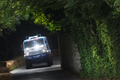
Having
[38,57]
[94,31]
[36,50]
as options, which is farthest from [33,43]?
[94,31]

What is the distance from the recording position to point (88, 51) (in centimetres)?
1393

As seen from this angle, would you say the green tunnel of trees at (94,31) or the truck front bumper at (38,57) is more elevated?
the green tunnel of trees at (94,31)

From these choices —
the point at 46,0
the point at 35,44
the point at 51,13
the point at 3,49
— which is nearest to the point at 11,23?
the point at 35,44

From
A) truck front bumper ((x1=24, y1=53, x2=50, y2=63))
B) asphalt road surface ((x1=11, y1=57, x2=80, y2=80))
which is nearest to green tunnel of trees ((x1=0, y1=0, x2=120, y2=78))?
asphalt road surface ((x1=11, y1=57, x2=80, y2=80))

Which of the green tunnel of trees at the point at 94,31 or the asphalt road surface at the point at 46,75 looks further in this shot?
the asphalt road surface at the point at 46,75

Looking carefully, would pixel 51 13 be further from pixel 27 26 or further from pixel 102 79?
pixel 27 26

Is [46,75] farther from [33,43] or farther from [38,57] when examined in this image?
[33,43]

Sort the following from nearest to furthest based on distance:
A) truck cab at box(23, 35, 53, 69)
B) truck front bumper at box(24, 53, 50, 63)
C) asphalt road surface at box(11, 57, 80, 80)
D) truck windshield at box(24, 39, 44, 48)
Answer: asphalt road surface at box(11, 57, 80, 80)
truck front bumper at box(24, 53, 50, 63)
truck cab at box(23, 35, 53, 69)
truck windshield at box(24, 39, 44, 48)

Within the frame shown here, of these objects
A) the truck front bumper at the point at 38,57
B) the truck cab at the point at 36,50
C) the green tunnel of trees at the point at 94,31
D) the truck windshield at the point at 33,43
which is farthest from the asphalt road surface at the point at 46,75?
the truck windshield at the point at 33,43

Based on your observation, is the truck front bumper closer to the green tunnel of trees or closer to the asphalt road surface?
the asphalt road surface

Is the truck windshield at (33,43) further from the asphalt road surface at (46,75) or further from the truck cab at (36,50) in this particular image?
the asphalt road surface at (46,75)

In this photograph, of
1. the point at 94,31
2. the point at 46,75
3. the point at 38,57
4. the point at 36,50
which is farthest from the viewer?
the point at 36,50

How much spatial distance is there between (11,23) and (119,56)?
61.5 ft

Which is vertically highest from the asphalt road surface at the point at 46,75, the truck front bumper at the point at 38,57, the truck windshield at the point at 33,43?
the truck windshield at the point at 33,43
